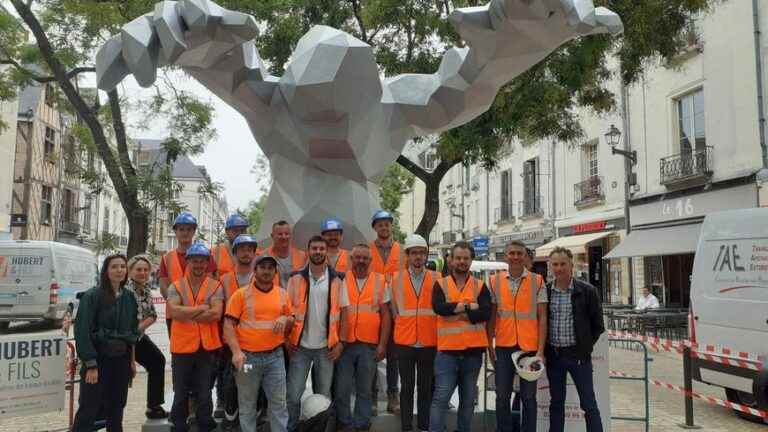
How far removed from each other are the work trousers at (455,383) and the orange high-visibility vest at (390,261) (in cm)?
104

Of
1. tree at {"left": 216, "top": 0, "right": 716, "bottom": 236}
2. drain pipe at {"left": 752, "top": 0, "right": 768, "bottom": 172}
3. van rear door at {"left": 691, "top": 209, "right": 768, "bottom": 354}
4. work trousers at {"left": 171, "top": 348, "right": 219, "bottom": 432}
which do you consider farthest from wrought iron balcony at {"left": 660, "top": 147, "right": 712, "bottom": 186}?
work trousers at {"left": 171, "top": 348, "right": 219, "bottom": 432}

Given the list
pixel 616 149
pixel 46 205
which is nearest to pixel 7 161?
pixel 46 205

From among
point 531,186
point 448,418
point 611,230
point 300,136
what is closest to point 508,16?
point 300,136

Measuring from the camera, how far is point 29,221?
27766 millimetres

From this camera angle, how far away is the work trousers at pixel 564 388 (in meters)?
4.94

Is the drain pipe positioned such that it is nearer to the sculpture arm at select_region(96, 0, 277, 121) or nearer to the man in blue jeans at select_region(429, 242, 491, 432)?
the man in blue jeans at select_region(429, 242, 491, 432)

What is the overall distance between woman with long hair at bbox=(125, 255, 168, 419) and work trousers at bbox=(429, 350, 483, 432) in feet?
7.81

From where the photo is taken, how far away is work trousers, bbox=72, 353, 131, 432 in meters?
4.80

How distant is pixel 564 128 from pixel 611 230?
10746mm

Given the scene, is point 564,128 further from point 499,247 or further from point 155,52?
point 499,247

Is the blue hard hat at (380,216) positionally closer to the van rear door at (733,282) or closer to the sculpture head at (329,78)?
the sculpture head at (329,78)

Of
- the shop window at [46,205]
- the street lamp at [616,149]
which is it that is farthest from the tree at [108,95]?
the shop window at [46,205]

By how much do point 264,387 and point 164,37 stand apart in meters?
2.60

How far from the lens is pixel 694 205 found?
16.5 m
